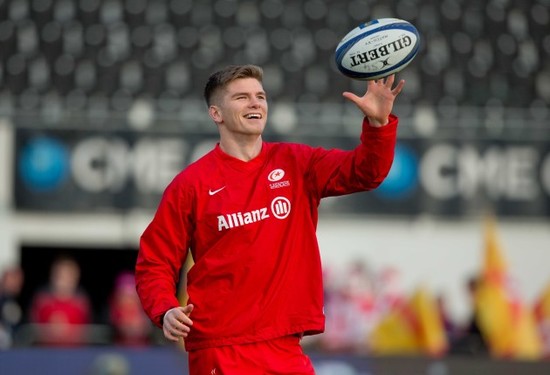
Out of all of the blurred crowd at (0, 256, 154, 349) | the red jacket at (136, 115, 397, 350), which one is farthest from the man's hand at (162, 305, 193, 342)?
the blurred crowd at (0, 256, 154, 349)

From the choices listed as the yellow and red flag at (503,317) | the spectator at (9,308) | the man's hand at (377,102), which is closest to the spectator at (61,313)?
the spectator at (9,308)

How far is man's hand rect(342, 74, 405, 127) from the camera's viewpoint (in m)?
4.82

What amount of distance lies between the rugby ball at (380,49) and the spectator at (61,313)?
20.0ft

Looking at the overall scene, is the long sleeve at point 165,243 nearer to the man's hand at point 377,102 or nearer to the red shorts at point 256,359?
the red shorts at point 256,359

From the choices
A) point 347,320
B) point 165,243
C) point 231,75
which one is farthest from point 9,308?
point 231,75

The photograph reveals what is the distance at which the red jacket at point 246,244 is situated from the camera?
505 centimetres

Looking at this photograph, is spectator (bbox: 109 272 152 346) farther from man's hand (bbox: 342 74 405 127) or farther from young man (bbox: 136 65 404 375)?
man's hand (bbox: 342 74 405 127)

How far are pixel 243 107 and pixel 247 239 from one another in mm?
581

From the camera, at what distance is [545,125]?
13734mm

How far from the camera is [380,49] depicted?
5027 mm

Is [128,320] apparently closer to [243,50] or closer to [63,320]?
[63,320]

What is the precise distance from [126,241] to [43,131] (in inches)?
59.2

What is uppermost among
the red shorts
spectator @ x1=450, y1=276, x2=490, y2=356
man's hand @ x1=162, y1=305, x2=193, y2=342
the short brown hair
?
the short brown hair

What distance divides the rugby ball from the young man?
0.11 m
